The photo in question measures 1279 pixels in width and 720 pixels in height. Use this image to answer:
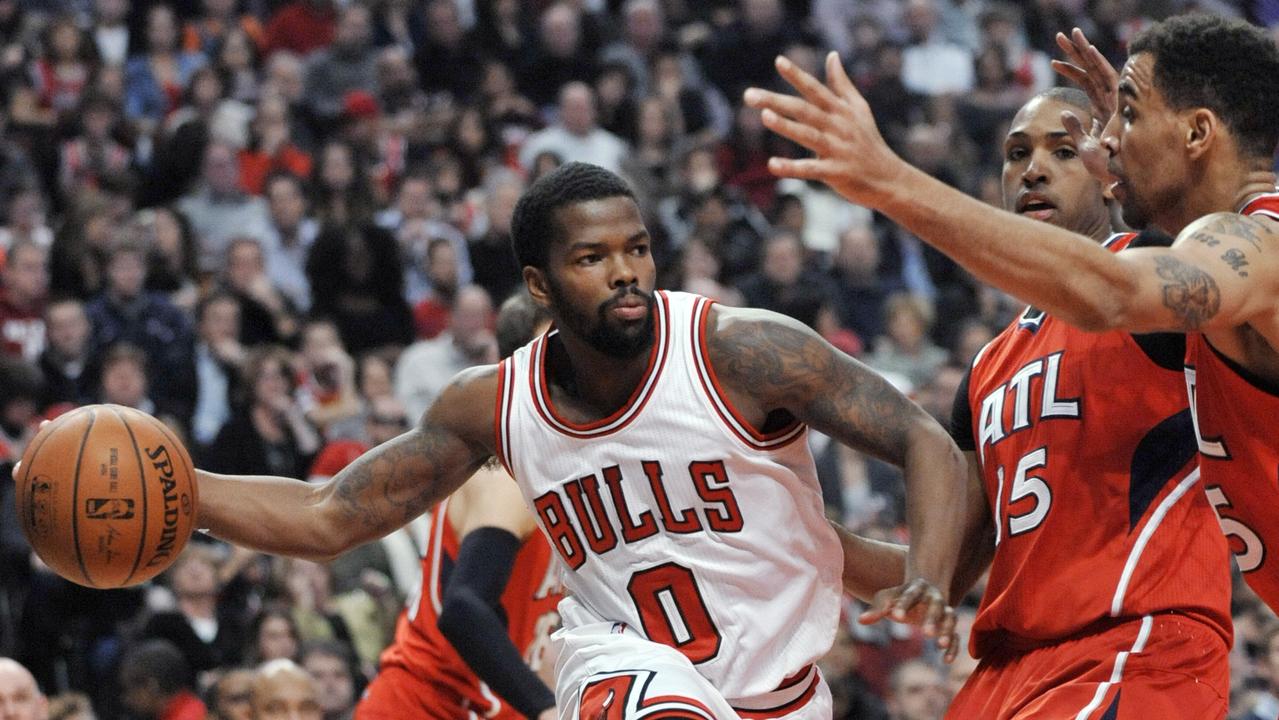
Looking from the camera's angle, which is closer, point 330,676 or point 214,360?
point 330,676

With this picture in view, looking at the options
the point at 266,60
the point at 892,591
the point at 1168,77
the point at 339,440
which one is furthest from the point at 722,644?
the point at 266,60

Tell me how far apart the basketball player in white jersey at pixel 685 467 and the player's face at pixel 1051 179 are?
67 centimetres

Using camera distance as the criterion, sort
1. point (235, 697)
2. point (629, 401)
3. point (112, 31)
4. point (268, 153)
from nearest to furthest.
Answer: point (629, 401)
point (235, 697)
point (268, 153)
point (112, 31)

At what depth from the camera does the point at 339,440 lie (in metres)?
10.0

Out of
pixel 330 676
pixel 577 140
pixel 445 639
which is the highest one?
pixel 577 140

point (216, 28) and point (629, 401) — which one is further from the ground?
point (216, 28)

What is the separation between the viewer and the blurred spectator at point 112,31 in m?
13.6

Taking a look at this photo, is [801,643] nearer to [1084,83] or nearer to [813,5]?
[1084,83]

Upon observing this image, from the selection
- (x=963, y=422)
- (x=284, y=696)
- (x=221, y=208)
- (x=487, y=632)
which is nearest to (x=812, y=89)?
(x=963, y=422)

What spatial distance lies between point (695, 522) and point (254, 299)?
7.21 meters

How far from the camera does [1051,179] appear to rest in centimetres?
450

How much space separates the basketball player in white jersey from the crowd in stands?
109 inches

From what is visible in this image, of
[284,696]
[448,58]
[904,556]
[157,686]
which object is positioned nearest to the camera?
[904,556]

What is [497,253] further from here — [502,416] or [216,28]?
[502,416]
